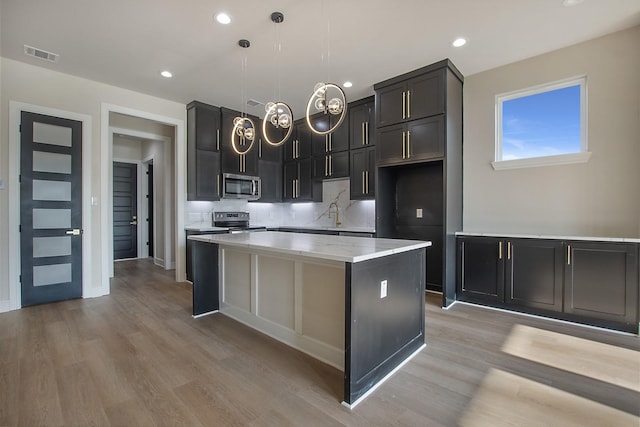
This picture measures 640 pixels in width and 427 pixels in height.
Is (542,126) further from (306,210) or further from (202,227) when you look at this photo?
(202,227)

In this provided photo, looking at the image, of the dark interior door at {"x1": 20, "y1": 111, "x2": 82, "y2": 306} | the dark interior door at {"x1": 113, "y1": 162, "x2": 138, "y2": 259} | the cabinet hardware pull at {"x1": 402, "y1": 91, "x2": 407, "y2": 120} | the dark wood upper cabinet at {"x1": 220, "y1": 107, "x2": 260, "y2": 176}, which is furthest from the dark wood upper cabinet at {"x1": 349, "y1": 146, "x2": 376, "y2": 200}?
the dark interior door at {"x1": 113, "y1": 162, "x2": 138, "y2": 259}

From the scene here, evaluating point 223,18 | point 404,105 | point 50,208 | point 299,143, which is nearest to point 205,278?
point 50,208

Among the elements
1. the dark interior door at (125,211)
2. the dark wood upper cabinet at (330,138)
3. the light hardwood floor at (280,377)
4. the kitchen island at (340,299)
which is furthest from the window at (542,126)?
the dark interior door at (125,211)

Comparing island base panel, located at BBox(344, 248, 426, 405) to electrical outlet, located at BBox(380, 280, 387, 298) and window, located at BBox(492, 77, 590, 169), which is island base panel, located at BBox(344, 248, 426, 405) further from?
window, located at BBox(492, 77, 590, 169)

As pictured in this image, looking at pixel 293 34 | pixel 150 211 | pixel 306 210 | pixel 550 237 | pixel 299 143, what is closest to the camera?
pixel 293 34

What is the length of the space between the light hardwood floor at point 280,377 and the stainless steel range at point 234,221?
93.3 inches

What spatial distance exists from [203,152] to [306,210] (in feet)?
7.56

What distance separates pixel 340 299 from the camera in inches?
84.2

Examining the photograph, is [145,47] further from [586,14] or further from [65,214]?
[586,14]

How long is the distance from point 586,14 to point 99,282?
631cm

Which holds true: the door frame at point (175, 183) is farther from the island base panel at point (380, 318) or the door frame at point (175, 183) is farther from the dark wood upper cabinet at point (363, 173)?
the island base panel at point (380, 318)

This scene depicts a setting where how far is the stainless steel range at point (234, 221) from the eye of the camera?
5285mm

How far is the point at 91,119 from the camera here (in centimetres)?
399

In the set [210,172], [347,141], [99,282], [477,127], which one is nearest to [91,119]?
[210,172]
